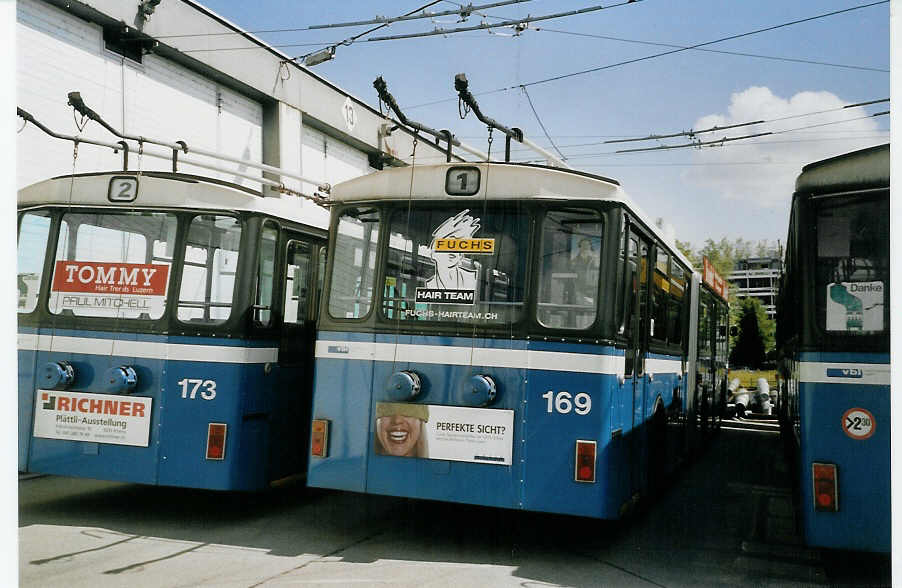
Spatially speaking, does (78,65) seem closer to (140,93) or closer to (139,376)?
(140,93)

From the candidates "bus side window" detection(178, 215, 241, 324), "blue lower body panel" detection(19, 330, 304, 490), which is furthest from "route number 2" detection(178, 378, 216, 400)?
"bus side window" detection(178, 215, 241, 324)

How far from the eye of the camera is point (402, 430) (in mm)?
5426

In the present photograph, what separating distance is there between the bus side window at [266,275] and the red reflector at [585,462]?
98.6 inches

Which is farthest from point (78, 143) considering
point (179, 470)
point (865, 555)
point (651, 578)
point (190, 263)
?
point (865, 555)

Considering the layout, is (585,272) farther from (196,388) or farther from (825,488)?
(196,388)

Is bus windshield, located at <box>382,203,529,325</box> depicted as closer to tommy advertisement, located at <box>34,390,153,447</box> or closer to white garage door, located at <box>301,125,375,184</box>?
white garage door, located at <box>301,125,375,184</box>

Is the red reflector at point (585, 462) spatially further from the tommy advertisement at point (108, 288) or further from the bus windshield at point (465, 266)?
the tommy advertisement at point (108, 288)

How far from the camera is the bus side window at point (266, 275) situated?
20.3 feet

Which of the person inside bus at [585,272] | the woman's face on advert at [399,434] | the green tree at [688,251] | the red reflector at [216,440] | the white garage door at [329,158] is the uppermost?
the white garage door at [329,158]

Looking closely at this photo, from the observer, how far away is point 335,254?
5.86 meters

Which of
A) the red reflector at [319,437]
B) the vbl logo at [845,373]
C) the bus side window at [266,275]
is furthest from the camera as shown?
the bus side window at [266,275]

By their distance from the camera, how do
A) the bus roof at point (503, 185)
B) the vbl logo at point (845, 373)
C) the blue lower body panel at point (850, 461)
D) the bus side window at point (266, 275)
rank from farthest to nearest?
the bus side window at point (266, 275) → the bus roof at point (503, 185) → the vbl logo at point (845, 373) → the blue lower body panel at point (850, 461)

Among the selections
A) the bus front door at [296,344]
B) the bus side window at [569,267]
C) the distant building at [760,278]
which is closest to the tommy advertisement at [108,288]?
the bus front door at [296,344]

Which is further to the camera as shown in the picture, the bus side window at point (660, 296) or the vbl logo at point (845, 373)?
the bus side window at point (660, 296)
